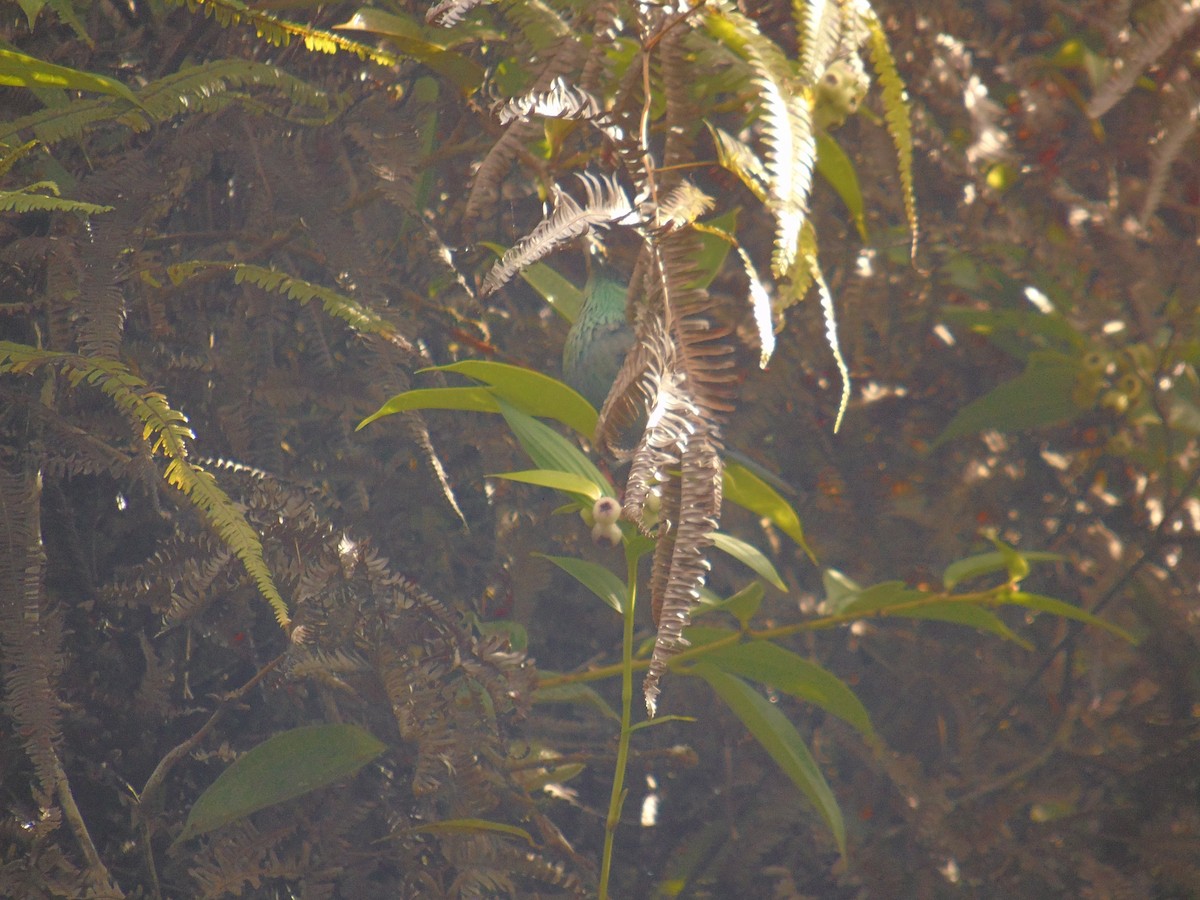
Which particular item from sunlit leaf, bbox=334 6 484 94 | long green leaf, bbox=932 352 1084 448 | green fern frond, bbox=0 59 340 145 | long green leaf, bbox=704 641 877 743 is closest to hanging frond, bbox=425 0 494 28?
sunlit leaf, bbox=334 6 484 94

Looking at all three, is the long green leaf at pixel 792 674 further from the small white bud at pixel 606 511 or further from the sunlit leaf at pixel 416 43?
the sunlit leaf at pixel 416 43

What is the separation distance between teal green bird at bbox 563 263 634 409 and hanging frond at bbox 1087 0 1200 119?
A: 1.88 feet

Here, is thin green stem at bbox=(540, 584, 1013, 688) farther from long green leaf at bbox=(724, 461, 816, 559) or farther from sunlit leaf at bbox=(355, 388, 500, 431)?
sunlit leaf at bbox=(355, 388, 500, 431)

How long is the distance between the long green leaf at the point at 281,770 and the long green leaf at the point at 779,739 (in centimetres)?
32

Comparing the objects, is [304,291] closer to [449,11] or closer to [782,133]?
[449,11]

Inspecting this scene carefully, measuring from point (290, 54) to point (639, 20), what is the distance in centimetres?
42

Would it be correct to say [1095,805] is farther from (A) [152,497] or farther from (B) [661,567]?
(A) [152,497]

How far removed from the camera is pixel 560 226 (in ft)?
2.07

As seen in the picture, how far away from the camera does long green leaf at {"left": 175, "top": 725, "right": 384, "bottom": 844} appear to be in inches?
30.7

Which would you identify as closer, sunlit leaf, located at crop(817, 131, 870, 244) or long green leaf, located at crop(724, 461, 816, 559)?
long green leaf, located at crop(724, 461, 816, 559)

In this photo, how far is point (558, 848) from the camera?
2.78 ft

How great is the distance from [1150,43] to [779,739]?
82 centimetres

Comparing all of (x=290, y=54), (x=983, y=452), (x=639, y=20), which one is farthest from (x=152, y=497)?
(x=983, y=452)

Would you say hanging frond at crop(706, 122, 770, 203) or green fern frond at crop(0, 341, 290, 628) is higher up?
hanging frond at crop(706, 122, 770, 203)
